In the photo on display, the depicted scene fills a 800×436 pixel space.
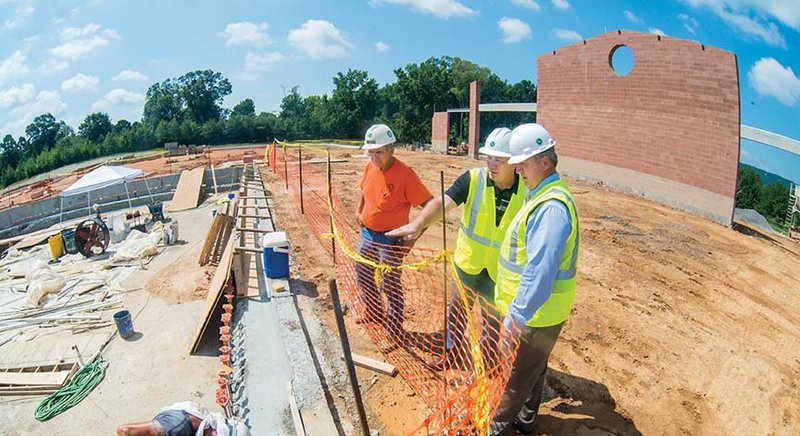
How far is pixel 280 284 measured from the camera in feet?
16.4

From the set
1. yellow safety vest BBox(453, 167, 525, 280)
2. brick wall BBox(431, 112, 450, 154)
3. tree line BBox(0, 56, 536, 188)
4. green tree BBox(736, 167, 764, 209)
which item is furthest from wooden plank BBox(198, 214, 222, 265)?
green tree BBox(736, 167, 764, 209)

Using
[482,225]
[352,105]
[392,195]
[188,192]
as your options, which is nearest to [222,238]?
[392,195]

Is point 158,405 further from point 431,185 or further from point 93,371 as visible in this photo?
point 431,185

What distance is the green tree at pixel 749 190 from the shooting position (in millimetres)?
44969

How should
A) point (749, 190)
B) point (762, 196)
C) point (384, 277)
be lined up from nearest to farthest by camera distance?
point (384, 277) < point (762, 196) < point (749, 190)

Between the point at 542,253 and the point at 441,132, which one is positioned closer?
the point at 542,253

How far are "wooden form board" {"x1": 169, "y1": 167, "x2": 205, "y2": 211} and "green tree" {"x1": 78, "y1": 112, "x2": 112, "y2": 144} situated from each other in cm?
4790

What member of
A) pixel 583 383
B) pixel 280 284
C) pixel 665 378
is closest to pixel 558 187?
pixel 583 383

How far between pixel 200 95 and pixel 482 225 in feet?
201

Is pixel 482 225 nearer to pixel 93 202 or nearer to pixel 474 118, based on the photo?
pixel 93 202

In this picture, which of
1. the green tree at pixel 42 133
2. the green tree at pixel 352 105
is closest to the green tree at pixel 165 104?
the green tree at pixel 42 133

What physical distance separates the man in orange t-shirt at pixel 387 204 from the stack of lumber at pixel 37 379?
4.65 metres

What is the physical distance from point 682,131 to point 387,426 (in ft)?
38.2

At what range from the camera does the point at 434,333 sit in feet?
13.8
